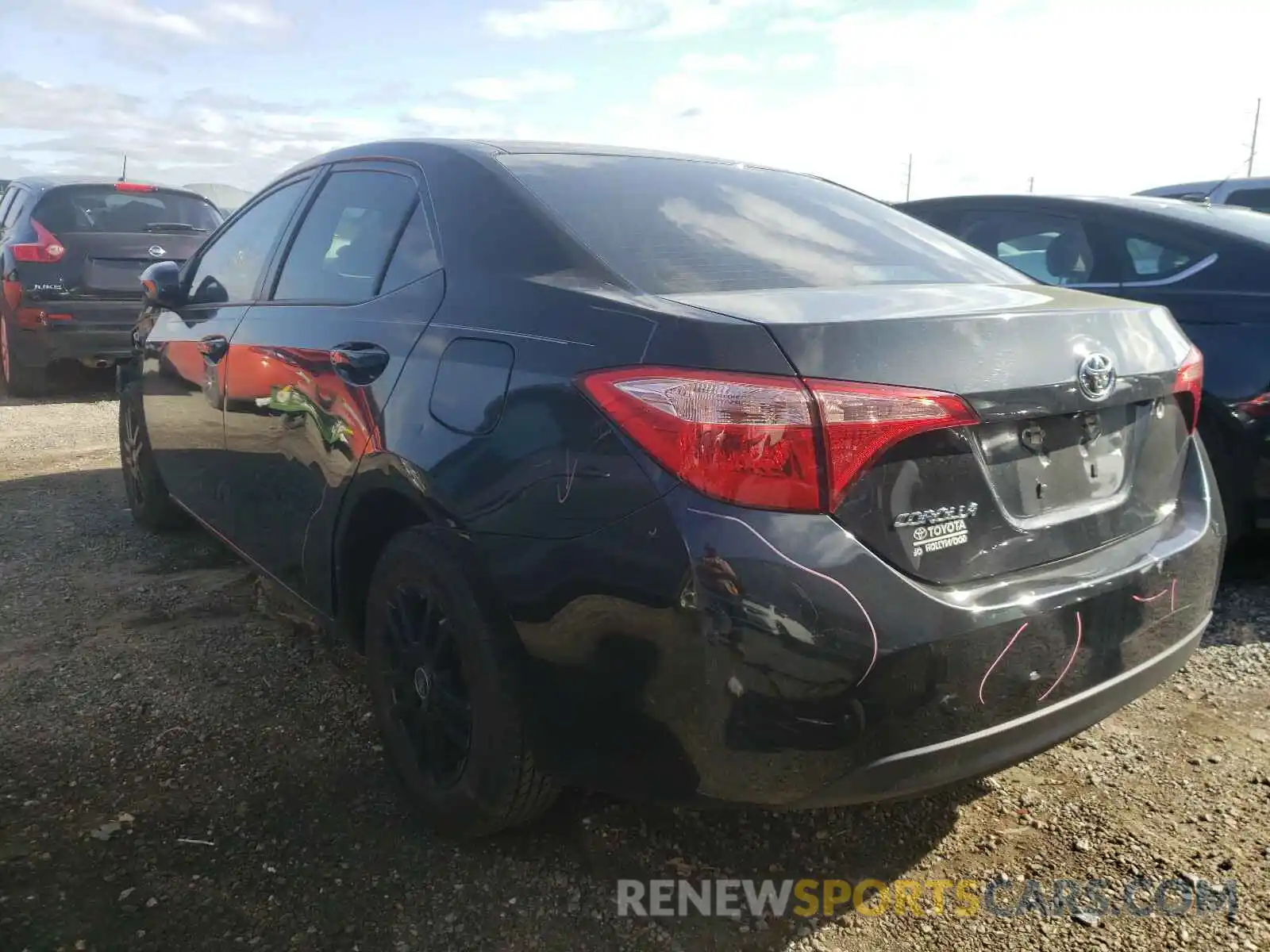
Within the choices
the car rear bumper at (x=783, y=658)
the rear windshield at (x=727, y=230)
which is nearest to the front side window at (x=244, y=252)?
the rear windshield at (x=727, y=230)

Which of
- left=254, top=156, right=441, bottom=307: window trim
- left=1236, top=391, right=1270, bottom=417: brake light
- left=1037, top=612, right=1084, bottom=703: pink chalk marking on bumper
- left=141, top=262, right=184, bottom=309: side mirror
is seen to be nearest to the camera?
left=1037, top=612, right=1084, bottom=703: pink chalk marking on bumper

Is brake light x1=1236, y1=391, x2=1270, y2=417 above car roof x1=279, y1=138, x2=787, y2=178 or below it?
below

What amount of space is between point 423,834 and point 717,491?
1273mm

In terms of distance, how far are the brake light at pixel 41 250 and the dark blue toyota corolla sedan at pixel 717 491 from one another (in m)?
6.16

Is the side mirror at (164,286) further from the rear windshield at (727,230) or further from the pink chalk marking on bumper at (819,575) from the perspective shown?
the pink chalk marking on bumper at (819,575)

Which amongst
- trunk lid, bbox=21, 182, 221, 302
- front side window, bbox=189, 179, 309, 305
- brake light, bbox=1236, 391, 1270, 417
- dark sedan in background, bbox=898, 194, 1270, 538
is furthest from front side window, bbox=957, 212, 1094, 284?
trunk lid, bbox=21, 182, 221, 302

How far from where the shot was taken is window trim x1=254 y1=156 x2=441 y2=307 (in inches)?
104

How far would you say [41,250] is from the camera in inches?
308

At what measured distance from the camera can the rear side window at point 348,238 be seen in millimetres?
2730

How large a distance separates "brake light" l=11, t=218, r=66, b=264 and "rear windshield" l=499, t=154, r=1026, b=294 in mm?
6607

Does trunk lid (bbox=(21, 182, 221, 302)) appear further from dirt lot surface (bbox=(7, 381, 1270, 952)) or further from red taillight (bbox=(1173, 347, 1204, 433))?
red taillight (bbox=(1173, 347, 1204, 433))

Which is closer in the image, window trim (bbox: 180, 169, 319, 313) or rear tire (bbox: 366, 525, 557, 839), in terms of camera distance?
rear tire (bbox: 366, 525, 557, 839)

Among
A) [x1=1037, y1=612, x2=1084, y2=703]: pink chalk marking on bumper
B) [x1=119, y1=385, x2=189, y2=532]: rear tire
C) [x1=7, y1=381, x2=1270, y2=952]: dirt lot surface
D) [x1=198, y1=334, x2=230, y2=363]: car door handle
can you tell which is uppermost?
[x1=198, y1=334, x2=230, y2=363]: car door handle

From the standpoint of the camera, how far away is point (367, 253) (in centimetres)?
280
